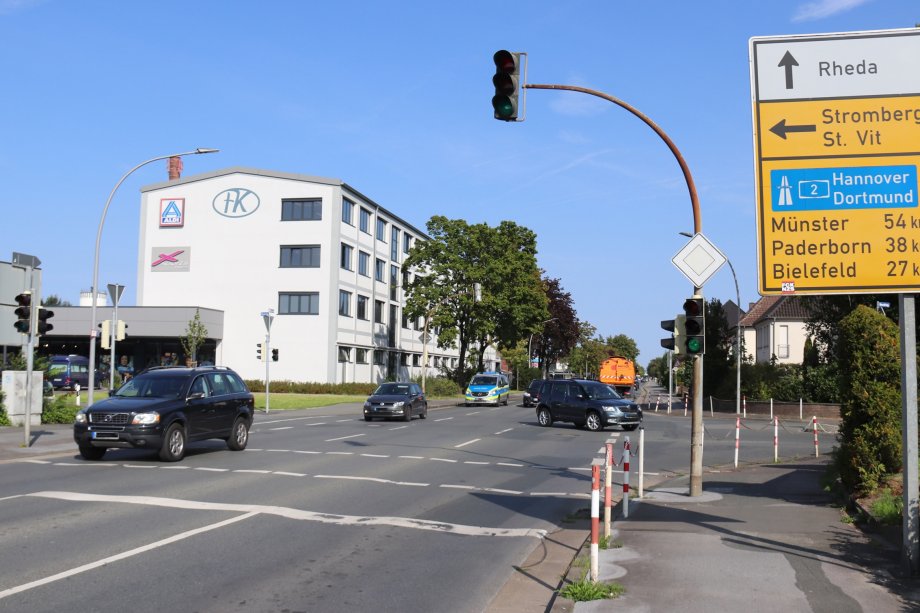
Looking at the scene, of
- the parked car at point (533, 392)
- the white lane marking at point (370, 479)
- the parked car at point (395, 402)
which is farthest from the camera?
the parked car at point (533, 392)

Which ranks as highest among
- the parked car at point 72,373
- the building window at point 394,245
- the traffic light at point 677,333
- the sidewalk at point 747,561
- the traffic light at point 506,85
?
the building window at point 394,245

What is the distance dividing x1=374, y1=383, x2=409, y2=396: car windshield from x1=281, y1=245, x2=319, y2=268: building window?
91.0 feet

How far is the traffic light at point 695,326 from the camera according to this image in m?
11.7

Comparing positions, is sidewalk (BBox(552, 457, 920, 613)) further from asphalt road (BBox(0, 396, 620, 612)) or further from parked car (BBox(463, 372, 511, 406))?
parked car (BBox(463, 372, 511, 406))

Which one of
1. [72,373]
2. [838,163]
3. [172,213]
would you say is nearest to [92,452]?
[838,163]

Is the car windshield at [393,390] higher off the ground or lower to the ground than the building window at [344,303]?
lower

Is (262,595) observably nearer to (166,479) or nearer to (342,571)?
(342,571)

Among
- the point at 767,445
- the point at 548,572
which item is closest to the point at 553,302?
the point at 767,445

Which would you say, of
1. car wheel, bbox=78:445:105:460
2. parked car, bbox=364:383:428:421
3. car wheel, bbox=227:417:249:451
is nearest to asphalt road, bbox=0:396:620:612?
car wheel, bbox=78:445:105:460

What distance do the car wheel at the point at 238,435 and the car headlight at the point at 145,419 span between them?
8.76 feet

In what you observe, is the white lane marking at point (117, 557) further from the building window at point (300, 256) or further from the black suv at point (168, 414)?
the building window at point (300, 256)

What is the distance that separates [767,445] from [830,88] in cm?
1701

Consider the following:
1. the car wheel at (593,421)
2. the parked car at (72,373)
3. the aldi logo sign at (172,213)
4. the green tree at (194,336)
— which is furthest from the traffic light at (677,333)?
the aldi logo sign at (172,213)

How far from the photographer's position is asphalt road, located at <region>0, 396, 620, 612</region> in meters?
6.38
